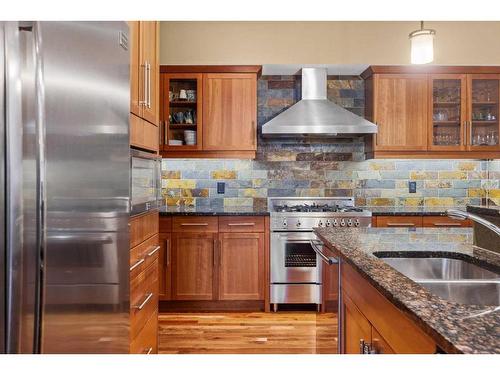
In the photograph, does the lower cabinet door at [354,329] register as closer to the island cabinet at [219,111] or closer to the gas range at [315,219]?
the gas range at [315,219]

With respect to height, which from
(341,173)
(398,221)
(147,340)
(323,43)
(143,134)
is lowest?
(147,340)

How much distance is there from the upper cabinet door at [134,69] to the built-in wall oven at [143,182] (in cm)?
22

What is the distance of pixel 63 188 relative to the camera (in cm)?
110

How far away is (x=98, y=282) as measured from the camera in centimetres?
136

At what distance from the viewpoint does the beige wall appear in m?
4.10

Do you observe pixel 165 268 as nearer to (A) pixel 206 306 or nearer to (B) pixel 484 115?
(A) pixel 206 306

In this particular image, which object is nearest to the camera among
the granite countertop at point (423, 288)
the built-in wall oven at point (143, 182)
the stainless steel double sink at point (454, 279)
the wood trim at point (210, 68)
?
the granite countertop at point (423, 288)

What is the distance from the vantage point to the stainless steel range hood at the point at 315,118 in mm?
3729

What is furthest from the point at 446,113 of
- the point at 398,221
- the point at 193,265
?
the point at 193,265

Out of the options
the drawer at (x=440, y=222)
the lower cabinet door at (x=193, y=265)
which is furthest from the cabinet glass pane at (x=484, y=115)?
the lower cabinet door at (x=193, y=265)

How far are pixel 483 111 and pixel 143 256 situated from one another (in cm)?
355

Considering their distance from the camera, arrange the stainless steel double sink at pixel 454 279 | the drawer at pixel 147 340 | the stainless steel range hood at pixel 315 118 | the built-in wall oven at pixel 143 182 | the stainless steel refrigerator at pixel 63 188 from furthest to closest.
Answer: the stainless steel range hood at pixel 315 118
the drawer at pixel 147 340
the built-in wall oven at pixel 143 182
the stainless steel double sink at pixel 454 279
the stainless steel refrigerator at pixel 63 188

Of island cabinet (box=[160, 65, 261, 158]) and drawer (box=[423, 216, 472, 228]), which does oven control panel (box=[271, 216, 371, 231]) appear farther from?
island cabinet (box=[160, 65, 261, 158])
